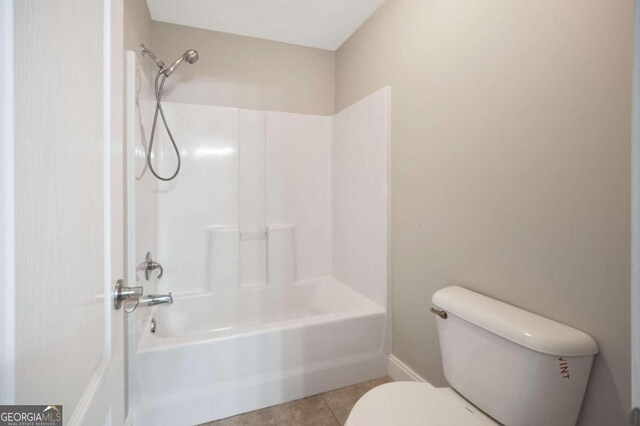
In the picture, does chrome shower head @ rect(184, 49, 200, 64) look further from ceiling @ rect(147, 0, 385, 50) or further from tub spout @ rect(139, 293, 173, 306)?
tub spout @ rect(139, 293, 173, 306)

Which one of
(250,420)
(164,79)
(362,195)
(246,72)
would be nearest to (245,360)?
(250,420)

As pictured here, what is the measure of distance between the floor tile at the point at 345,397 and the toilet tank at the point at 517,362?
2.40ft

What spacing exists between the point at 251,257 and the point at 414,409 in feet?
5.55

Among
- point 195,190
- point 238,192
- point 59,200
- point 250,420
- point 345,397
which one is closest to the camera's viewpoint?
point 59,200

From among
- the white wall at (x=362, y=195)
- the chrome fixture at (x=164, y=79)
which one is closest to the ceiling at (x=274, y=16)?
the chrome fixture at (x=164, y=79)

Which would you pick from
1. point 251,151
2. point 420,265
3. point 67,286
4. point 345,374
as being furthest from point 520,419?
point 251,151

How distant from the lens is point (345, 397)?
1725 mm

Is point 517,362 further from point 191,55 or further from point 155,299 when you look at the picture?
point 191,55

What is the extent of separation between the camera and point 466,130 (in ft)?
4.42

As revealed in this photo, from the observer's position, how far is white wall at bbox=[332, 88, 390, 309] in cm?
191

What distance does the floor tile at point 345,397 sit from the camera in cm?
161

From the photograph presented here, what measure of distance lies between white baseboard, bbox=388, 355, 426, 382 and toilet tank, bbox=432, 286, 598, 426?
556 millimetres

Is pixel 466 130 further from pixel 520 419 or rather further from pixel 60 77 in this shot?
pixel 60 77

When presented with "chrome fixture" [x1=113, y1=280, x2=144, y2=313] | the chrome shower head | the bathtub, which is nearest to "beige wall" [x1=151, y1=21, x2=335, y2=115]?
the chrome shower head
